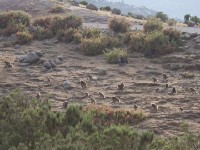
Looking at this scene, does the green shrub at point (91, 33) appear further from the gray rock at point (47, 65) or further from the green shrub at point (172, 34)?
the gray rock at point (47, 65)

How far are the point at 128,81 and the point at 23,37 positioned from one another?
9.90 meters

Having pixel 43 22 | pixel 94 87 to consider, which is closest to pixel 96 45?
pixel 94 87

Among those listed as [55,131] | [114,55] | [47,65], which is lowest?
[47,65]

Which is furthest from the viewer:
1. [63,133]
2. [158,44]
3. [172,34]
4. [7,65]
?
[172,34]

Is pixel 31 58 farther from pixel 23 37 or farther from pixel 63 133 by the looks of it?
pixel 63 133

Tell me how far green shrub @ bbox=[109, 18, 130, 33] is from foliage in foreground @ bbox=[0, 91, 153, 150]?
16810 millimetres

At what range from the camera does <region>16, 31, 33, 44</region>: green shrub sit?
2777 centimetres

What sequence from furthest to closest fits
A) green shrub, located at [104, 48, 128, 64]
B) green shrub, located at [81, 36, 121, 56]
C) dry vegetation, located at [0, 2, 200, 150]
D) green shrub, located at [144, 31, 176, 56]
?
green shrub, located at [81, 36, 121, 56], green shrub, located at [144, 31, 176, 56], green shrub, located at [104, 48, 128, 64], dry vegetation, located at [0, 2, 200, 150]

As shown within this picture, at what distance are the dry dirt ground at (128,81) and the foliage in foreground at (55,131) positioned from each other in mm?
3683

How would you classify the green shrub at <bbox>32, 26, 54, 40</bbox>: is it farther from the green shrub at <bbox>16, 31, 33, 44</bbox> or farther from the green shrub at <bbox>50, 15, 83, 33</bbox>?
the green shrub at <bbox>16, 31, 33, 44</bbox>

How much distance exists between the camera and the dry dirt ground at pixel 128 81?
15719 millimetres

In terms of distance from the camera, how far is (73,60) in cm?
2422

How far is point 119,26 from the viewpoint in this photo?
29562mm

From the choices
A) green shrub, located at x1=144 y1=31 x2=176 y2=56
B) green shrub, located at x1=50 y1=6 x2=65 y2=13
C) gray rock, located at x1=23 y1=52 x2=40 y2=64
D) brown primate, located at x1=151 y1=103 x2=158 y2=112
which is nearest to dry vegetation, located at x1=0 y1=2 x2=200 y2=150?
green shrub, located at x1=144 y1=31 x2=176 y2=56
